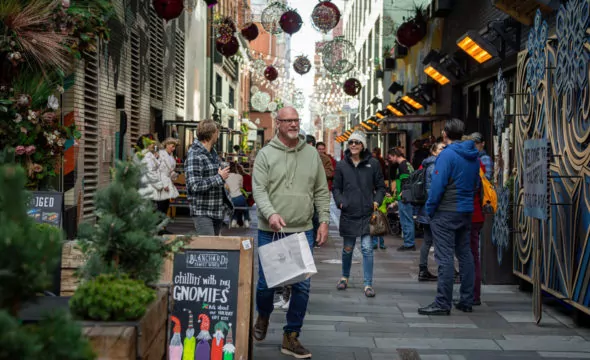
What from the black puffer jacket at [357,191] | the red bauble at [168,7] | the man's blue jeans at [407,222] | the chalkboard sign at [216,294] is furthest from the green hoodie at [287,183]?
the man's blue jeans at [407,222]

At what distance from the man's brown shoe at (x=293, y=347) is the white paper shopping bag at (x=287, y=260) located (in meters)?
0.62

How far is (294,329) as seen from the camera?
6.30 metres

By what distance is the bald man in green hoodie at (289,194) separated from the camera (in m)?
6.29

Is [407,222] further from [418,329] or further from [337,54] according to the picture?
[337,54]

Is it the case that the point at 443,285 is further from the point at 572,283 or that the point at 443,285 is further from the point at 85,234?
the point at 85,234

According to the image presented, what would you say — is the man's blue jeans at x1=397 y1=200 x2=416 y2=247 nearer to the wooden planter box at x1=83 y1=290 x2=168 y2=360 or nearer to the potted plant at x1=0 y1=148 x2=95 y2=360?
the wooden planter box at x1=83 y1=290 x2=168 y2=360

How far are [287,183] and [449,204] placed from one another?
2.34m

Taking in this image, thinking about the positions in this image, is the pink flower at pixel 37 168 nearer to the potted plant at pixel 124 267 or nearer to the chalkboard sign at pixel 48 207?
the chalkboard sign at pixel 48 207

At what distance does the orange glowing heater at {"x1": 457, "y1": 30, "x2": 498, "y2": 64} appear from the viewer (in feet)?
42.2

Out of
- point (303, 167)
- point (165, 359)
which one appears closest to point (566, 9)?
point (303, 167)

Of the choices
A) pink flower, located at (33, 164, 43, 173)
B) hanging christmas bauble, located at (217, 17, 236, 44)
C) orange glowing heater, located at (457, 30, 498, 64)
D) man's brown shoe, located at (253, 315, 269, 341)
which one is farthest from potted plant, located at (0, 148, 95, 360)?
hanging christmas bauble, located at (217, 17, 236, 44)

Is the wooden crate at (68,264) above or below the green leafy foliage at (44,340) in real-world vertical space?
below

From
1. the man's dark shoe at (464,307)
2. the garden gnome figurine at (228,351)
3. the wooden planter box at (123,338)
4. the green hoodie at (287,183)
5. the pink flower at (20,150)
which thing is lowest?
the man's dark shoe at (464,307)

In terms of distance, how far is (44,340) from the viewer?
2.16 metres
